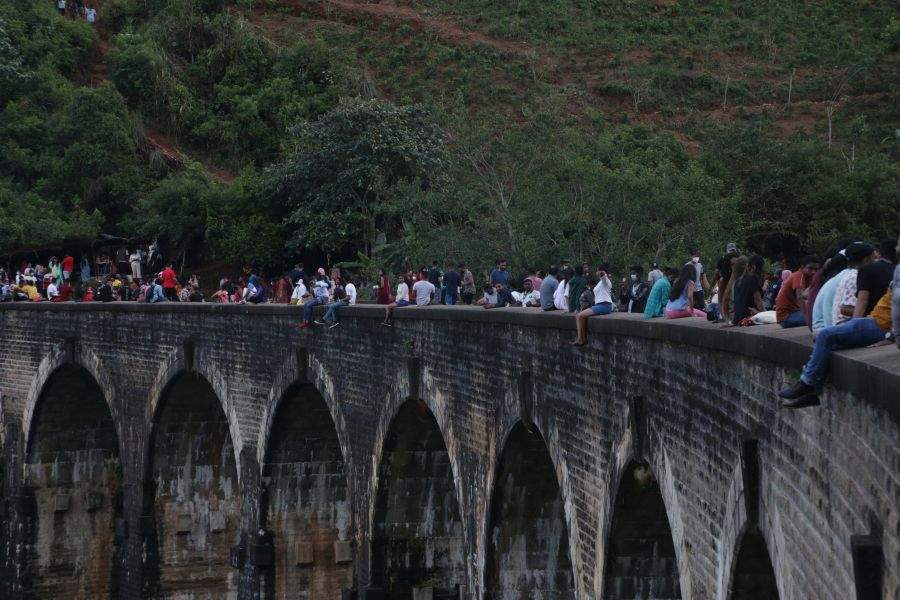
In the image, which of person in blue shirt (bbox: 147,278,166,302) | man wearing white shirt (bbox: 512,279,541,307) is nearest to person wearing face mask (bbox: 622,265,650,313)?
man wearing white shirt (bbox: 512,279,541,307)

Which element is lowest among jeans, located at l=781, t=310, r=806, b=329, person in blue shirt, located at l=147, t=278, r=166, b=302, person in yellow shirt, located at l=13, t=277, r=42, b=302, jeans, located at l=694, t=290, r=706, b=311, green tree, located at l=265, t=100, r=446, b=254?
jeans, located at l=781, t=310, r=806, b=329

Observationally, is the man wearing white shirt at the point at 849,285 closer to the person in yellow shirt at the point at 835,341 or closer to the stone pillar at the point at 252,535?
the person in yellow shirt at the point at 835,341

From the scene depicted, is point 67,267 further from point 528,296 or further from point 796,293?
point 796,293

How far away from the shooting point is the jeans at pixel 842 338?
29.6 ft

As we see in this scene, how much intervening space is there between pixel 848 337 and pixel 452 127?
35058 millimetres

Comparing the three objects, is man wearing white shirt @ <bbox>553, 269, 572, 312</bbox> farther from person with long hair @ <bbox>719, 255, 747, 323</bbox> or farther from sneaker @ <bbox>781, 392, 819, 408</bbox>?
sneaker @ <bbox>781, 392, 819, 408</bbox>

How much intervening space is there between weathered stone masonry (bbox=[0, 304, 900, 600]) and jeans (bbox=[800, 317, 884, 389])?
5.6 inches

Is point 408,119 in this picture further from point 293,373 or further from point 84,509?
point 293,373

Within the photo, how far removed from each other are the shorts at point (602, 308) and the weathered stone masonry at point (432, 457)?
28cm

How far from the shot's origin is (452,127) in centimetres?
4366

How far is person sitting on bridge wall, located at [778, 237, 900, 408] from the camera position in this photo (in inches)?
356

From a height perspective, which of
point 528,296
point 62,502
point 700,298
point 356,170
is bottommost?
point 62,502

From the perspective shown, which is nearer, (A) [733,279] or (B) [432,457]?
(A) [733,279]

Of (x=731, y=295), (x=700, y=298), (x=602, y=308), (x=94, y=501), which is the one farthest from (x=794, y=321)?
(x=94, y=501)
